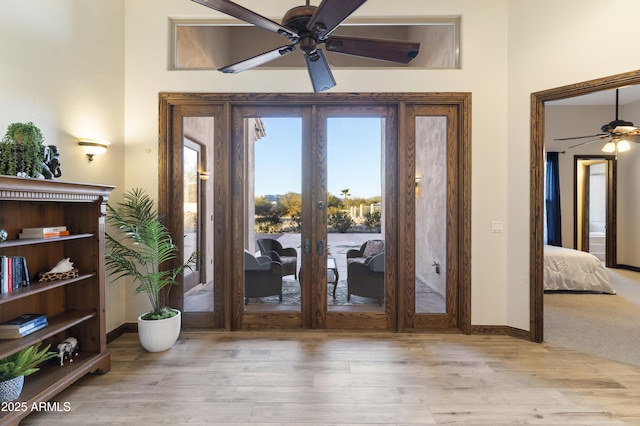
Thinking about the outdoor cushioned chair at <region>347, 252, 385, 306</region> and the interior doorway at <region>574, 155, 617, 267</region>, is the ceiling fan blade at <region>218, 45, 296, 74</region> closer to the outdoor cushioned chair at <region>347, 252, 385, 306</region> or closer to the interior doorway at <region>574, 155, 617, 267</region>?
the outdoor cushioned chair at <region>347, 252, 385, 306</region>

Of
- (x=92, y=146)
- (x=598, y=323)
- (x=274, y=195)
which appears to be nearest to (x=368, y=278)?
(x=274, y=195)

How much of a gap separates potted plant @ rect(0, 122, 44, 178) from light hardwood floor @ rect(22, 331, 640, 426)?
168 cm

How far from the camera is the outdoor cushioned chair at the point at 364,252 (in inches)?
141

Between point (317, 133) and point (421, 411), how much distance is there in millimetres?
2763

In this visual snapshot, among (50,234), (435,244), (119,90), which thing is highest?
(119,90)

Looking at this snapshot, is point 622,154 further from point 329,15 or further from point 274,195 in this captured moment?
point 329,15

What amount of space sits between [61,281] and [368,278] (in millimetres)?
2821

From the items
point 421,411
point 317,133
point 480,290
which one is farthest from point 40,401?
point 480,290

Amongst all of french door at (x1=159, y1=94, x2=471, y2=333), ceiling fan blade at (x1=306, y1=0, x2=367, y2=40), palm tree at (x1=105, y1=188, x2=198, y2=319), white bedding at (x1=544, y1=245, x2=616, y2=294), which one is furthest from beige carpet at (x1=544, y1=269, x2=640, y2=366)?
palm tree at (x1=105, y1=188, x2=198, y2=319)

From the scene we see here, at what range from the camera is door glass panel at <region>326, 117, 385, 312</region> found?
3.55m

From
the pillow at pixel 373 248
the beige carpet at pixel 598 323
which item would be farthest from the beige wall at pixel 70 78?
the beige carpet at pixel 598 323

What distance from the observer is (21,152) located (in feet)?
6.48

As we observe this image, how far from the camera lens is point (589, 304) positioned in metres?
4.38

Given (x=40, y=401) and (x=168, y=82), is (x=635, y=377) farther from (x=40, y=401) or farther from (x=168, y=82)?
(x=168, y=82)
